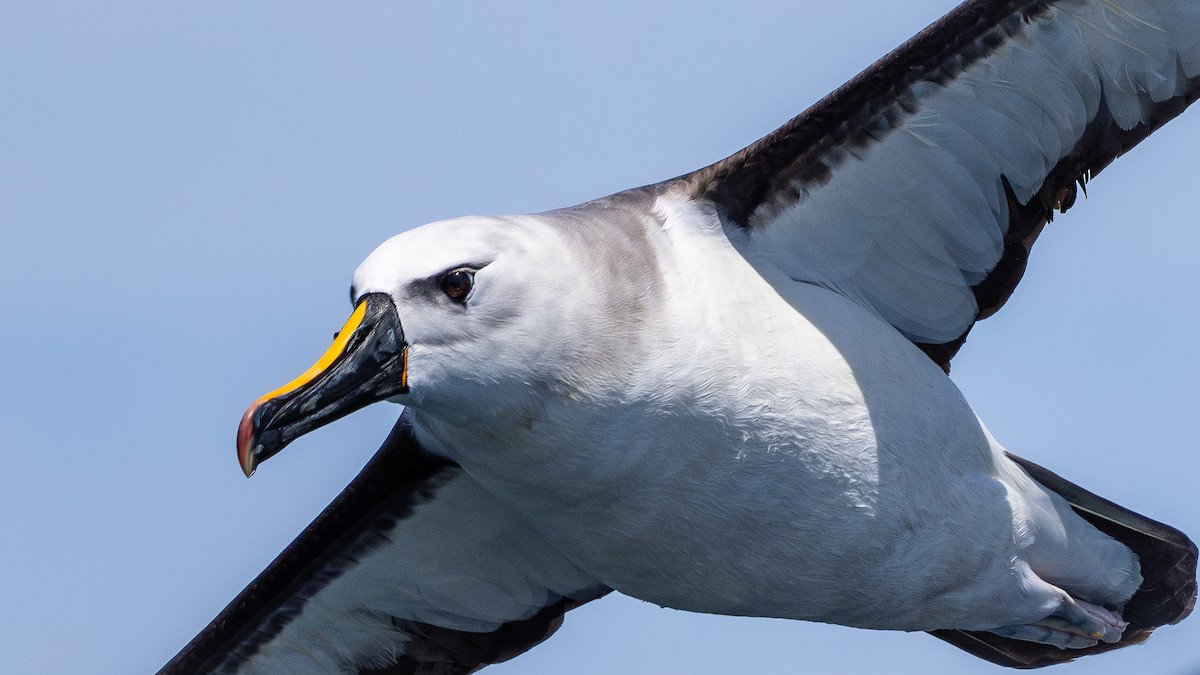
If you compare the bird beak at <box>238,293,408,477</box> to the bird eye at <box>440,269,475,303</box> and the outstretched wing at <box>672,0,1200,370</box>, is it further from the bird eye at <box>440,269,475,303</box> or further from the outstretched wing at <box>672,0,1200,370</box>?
the outstretched wing at <box>672,0,1200,370</box>

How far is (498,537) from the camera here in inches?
488

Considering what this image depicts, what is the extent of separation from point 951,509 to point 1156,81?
2.76 m

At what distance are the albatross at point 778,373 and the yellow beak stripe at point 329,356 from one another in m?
0.03

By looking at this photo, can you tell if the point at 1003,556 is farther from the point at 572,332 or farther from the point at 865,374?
the point at 572,332

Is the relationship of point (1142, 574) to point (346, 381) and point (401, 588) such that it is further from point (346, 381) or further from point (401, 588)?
point (346, 381)

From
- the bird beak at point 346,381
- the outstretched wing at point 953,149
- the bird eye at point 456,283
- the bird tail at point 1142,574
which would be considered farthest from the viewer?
the bird tail at point 1142,574

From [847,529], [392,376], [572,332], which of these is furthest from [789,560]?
[392,376]

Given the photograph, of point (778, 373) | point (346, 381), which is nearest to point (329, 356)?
point (346, 381)

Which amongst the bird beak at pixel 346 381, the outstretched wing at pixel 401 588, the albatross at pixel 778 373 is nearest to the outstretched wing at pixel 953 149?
the albatross at pixel 778 373

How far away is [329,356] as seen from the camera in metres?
9.13

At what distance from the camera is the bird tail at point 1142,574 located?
1216cm

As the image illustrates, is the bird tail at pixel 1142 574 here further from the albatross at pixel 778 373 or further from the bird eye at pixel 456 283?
the bird eye at pixel 456 283

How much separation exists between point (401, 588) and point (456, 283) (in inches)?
164

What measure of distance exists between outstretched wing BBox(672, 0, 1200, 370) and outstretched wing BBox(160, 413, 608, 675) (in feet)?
8.84
